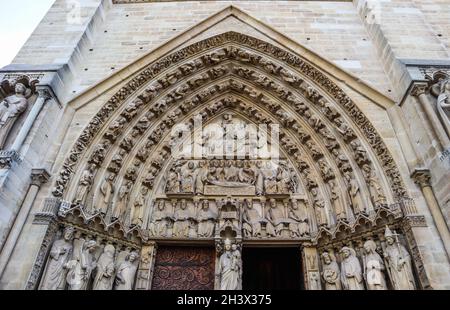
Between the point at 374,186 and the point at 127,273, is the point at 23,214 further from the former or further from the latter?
the point at 374,186

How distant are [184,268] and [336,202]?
295cm

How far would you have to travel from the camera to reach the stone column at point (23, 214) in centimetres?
414

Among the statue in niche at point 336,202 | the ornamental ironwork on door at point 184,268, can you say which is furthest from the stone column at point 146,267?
the statue in niche at point 336,202

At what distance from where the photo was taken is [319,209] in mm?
5680

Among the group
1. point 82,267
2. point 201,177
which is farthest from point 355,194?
point 82,267

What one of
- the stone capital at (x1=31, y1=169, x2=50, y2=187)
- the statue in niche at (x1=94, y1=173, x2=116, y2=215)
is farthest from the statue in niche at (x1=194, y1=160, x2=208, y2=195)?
the stone capital at (x1=31, y1=169, x2=50, y2=187)

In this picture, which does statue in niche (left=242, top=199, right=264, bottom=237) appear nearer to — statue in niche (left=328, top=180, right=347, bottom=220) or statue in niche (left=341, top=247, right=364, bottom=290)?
statue in niche (left=328, top=180, right=347, bottom=220)

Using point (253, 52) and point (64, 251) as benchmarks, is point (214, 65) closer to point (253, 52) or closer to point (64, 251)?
point (253, 52)

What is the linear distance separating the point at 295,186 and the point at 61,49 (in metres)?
5.51

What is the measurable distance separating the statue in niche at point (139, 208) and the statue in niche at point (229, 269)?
1.65 meters

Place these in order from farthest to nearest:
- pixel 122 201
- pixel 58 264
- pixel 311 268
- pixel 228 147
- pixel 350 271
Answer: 1. pixel 228 147
2. pixel 122 201
3. pixel 311 268
4. pixel 350 271
5. pixel 58 264

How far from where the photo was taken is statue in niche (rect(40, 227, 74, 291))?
4.22 m

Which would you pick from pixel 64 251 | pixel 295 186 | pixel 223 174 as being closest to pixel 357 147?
pixel 295 186

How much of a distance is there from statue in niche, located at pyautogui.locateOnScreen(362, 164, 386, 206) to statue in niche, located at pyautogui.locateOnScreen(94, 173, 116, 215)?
175 inches
